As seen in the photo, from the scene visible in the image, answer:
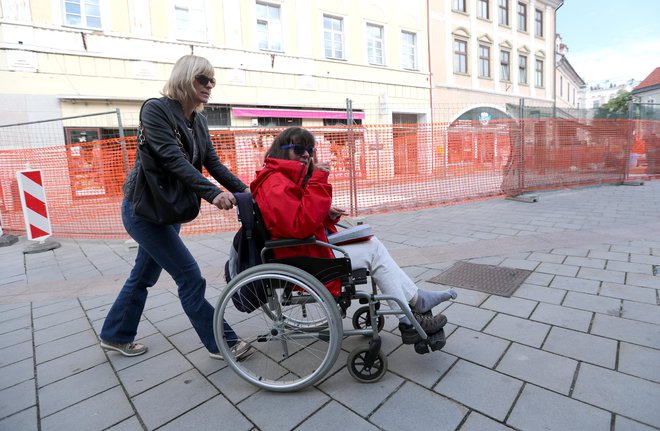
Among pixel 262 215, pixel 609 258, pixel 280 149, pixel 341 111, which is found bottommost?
pixel 609 258

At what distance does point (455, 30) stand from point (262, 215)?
21427 millimetres

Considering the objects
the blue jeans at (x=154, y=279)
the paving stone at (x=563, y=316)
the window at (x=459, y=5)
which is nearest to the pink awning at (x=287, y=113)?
the window at (x=459, y=5)

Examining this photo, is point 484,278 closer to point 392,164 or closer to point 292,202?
point 292,202

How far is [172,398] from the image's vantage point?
2074mm

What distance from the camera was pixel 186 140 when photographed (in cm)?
224

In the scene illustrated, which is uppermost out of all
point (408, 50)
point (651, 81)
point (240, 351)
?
point (651, 81)

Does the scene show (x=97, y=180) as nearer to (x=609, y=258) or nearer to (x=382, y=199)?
(x=382, y=199)

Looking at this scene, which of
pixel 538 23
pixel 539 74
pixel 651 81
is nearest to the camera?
pixel 538 23

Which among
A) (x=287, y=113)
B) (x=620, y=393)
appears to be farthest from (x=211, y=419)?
(x=287, y=113)

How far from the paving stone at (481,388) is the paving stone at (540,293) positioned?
1.19m

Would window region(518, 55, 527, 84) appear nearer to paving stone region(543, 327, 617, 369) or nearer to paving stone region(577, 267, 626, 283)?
paving stone region(577, 267, 626, 283)

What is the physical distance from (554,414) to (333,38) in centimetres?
1592

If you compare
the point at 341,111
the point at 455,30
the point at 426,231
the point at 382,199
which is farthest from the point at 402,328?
the point at 455,30

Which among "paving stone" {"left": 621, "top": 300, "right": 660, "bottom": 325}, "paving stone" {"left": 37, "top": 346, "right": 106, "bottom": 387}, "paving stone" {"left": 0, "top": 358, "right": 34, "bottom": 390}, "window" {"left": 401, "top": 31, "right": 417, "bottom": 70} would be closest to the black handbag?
"paving stone" {"left": 37, "top": 346, "right": 106, "bottom": 387}
